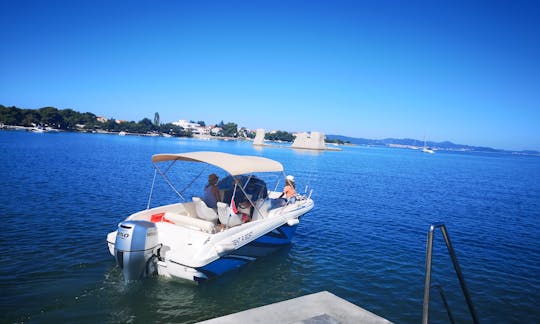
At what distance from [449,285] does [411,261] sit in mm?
1863

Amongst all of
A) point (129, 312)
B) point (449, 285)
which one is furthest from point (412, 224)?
point (129, 312)

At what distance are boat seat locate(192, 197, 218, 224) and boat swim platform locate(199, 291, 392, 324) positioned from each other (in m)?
4.58

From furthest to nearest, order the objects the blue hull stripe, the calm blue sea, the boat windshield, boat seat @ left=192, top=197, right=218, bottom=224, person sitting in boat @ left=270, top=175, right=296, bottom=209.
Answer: person sitting in boat @ left=270, top=175, right=296, bottom=209 < the boat windshield < boat seat @ left=192, top=197, right=218, bottom=224 < the blue hull stripe < the calm blue sea

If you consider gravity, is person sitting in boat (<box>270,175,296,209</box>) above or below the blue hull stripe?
above

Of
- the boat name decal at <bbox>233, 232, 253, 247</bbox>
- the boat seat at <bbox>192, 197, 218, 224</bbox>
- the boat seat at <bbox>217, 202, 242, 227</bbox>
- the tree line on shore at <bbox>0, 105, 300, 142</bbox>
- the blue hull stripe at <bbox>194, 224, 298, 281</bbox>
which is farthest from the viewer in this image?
the tree line on shore at <bbox>0, 105, 300, 142</bbox>

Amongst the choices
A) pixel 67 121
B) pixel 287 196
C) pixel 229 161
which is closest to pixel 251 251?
pixel 229 161

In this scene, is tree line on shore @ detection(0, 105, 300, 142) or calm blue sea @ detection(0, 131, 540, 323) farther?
tree line on shore @ detection(0, 105, 300, 142)

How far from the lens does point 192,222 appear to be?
350 inches

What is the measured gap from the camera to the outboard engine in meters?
7.46

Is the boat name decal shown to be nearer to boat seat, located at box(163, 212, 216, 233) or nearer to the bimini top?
boat seat, located at box(163, 212, 216, 233)

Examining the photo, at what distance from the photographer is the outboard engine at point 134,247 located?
7461mm

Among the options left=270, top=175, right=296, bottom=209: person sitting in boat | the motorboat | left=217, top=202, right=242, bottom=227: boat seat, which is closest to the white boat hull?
the motorboat

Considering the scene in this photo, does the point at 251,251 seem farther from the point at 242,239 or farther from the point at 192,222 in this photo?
the point at 192,222

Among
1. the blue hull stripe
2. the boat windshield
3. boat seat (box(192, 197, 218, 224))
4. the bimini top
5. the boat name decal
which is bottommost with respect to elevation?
the blue hull stripe
